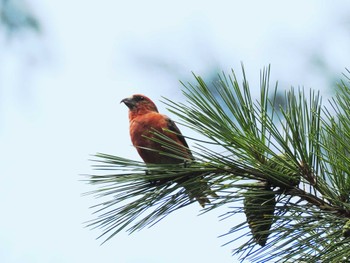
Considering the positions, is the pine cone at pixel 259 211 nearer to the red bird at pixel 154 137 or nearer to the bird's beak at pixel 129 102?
the red bird at pixel 154 137

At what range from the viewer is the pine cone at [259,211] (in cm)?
196

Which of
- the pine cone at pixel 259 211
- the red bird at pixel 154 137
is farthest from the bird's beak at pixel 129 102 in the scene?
the pine cone at pixel 259 211

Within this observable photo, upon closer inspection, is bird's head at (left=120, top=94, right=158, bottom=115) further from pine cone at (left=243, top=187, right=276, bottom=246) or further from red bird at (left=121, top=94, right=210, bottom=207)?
pine cone at (left=243, top=187, right=276, bottom=246)

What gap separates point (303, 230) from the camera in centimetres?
193

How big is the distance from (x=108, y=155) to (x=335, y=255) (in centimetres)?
75

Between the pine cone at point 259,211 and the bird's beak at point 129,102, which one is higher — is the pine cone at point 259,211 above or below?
below

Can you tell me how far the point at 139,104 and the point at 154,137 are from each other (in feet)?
3.42

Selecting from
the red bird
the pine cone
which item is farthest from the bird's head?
the pine cone

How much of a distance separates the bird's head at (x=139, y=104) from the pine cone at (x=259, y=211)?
2.36m

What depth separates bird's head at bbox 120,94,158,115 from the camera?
439 centimetres

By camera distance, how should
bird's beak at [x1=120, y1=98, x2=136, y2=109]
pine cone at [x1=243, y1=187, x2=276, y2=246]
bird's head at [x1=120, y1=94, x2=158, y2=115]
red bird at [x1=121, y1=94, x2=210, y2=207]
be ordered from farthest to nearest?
bird's beak at [x1=120, y1=98, x2=136, y2=109] < bird's head at [x1=120, y1=94, x2=158, y2=115] < red bird at [x1=121, y1=94, x2=210, y2=207] < pine cone at [x1=243, y1=187, x2=276, y2=246]

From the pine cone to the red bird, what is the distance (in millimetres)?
135

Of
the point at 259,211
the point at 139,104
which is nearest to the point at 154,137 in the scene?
the point at 139,104

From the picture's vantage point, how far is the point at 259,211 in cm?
199
